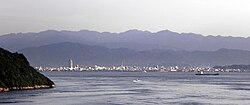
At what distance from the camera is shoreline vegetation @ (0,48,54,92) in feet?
299

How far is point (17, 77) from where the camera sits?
3750 inches

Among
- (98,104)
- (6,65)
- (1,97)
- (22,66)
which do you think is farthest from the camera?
(22,66)

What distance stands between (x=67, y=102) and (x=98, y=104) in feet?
17.0

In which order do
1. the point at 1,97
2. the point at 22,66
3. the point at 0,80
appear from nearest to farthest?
the point at 1,97
the point at 0,80
the point at 22,66

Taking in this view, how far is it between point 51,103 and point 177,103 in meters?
17.1

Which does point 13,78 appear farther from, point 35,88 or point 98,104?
point 98,104

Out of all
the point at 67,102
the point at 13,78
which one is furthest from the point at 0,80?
the point at 67,102

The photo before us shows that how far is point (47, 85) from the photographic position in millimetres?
106438

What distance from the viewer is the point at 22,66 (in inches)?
4129

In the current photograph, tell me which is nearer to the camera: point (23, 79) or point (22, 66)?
point (23, 79)

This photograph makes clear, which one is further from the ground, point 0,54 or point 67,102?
point 0,54

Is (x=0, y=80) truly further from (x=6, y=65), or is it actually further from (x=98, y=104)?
(x=98, y=104)

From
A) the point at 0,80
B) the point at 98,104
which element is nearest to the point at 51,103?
the point at 98,104

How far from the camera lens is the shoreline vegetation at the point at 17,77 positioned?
299 feet
